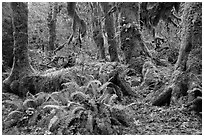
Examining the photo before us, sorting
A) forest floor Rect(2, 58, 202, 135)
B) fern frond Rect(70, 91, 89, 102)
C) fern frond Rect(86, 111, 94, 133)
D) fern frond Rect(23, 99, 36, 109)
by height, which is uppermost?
fern frond Rect(70, 91, 89, 102)

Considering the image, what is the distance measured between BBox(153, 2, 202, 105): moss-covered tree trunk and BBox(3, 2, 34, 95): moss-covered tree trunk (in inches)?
190

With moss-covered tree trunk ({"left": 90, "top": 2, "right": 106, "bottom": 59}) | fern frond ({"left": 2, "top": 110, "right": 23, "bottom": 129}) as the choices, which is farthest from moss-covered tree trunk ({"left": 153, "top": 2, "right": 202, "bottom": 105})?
moss-covered tree trunk ({"left": 90, "top": 2, "right": 106, "bottom": 59})

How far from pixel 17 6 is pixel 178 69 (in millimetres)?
5596

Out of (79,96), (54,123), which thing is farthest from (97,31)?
(54,123)

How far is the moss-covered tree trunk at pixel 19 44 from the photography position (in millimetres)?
8422

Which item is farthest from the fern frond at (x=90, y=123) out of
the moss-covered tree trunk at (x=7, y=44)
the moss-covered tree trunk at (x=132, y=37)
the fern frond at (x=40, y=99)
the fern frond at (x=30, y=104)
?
the moss-covered tree trunk at (x=7, y=44)

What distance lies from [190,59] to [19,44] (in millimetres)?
5496

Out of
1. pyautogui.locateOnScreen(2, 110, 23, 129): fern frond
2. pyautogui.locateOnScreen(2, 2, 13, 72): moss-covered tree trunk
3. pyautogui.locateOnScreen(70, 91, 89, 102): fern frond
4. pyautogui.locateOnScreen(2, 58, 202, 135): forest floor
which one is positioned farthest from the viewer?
pyautogui.locateOnScreen(2, 2, 13, 72): moss-covered tree trunk

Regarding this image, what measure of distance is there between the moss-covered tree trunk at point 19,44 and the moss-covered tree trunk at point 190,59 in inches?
190

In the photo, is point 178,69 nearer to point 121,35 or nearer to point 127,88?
point 127,88

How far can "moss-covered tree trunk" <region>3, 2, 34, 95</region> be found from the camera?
27.6 feet

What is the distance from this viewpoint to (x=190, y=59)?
658cm

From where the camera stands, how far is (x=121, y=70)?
8.34 metres

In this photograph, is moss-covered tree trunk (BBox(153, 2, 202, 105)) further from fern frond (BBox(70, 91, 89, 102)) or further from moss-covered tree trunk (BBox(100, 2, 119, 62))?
moss-covered tree trunk (BBox(100, 2, 119, 62))
